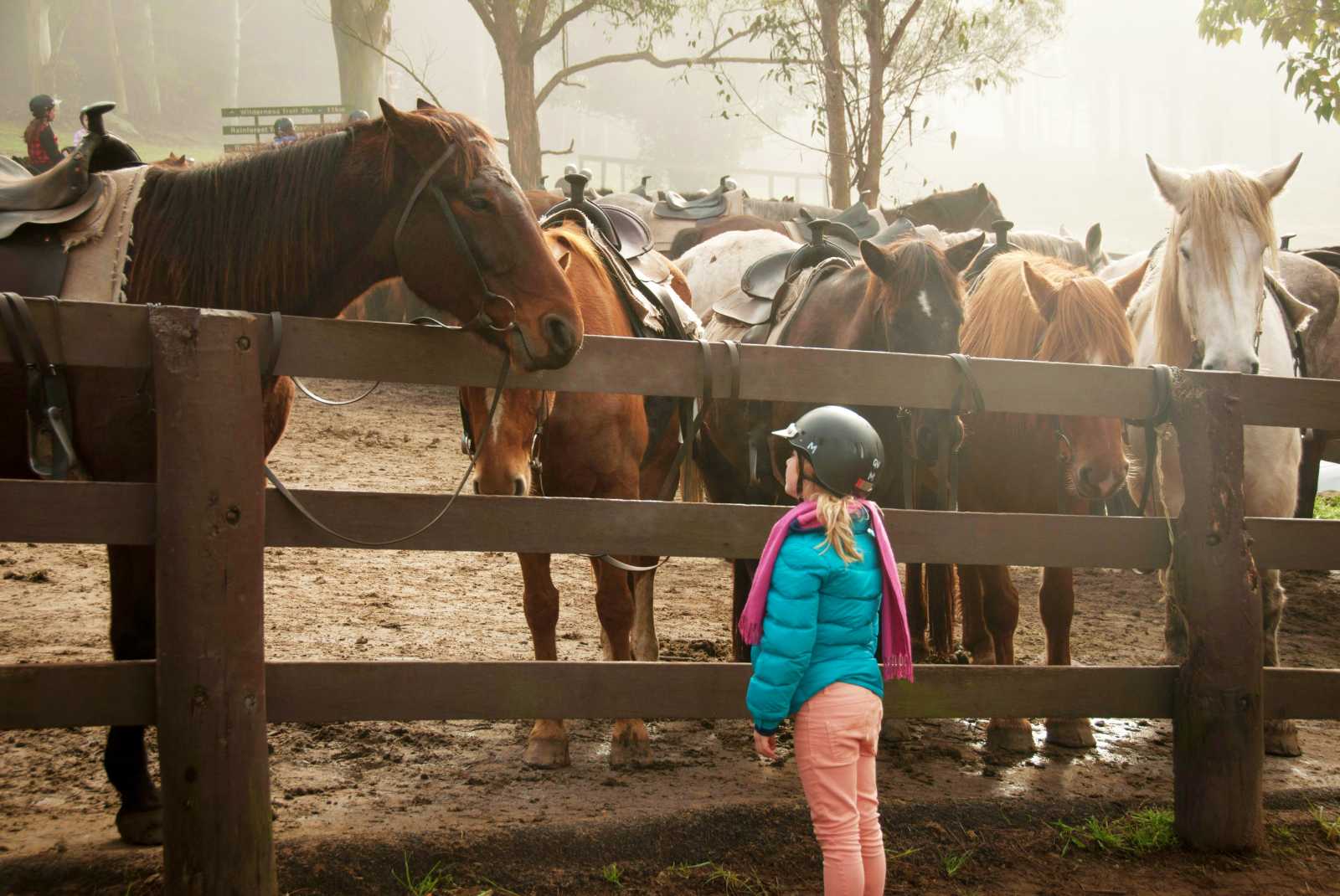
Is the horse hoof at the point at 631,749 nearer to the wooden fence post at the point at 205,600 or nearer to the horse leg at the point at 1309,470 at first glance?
the wooden fence post at the point at 205,600

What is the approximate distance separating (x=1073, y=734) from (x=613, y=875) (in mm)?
2336

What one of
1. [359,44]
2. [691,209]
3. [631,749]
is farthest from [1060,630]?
[359,44]

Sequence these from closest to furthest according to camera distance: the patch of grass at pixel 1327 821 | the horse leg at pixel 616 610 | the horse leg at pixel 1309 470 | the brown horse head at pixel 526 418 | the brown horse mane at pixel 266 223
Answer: the brown horse mane at pixel 266 223
the patch of grass at pixel 1327 821
the brown horse head at pixel 526 418
the horse leg at pixel 616 610
the horse leg at pixel 1309 470

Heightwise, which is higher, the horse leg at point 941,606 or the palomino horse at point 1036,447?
the palomino horse at point 1036,447

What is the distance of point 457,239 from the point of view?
3.05 metres

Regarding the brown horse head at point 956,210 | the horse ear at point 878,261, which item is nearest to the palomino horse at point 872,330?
the horse ear at point 878,261

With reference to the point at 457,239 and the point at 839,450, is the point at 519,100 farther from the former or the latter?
the point at 839,450

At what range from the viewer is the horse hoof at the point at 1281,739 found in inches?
172

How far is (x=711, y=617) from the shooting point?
6.33 metres

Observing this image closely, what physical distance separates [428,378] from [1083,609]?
530 centimetres

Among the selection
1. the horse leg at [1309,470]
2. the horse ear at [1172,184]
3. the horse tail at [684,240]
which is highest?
the horse tail at [684,240]

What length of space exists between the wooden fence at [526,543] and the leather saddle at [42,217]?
56 centimetres

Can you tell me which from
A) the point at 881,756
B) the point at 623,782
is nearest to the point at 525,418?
the point at 623,782

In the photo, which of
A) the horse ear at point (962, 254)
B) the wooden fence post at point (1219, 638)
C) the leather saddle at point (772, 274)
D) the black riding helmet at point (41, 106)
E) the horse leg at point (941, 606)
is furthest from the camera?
the black riding helmet at point (41, 106)
